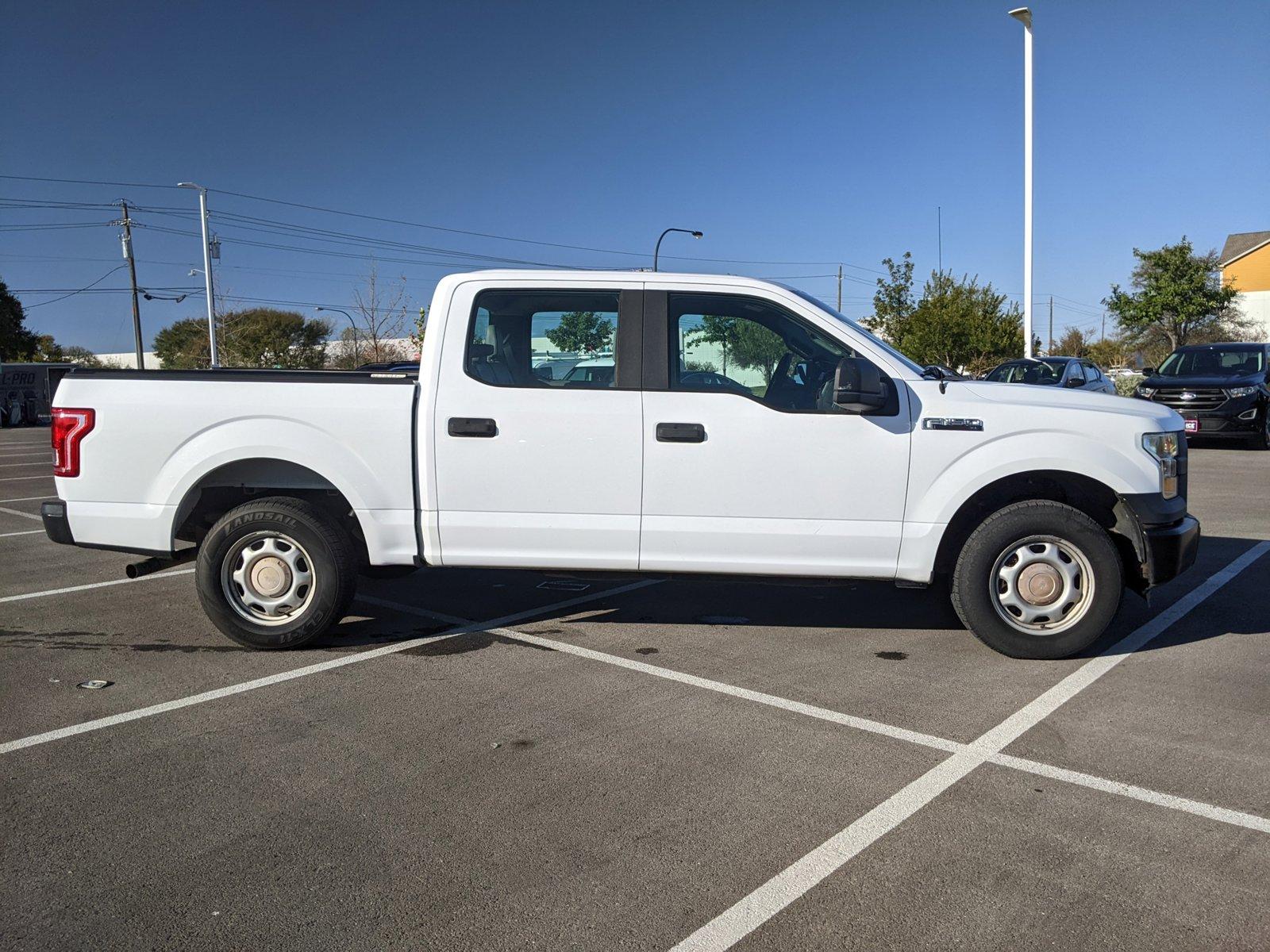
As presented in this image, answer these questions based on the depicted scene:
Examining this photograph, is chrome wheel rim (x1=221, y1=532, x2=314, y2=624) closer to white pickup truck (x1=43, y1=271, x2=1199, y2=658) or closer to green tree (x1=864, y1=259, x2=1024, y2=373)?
white pickup truck (x1=43, y1=271, x2=1199, y2=658)

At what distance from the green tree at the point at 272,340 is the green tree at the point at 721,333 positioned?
46535 millimetres

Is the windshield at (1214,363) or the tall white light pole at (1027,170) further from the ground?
the tall white light pole at (1027,170)

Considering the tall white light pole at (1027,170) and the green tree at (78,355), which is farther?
the green tree at (78,355)

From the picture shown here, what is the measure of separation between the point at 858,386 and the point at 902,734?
5.62 ft

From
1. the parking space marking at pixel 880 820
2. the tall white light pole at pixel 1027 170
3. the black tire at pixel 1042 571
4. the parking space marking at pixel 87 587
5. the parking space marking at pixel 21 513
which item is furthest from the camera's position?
the tall white light pole at pixel 1027 170

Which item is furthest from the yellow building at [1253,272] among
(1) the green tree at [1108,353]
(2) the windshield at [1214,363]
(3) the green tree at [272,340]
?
(3) the green tree at [272,340]

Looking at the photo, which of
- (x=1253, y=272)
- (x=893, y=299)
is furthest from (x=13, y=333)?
(x=1253, y=272)

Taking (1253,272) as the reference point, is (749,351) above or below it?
below

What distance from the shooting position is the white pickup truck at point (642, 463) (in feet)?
17.2

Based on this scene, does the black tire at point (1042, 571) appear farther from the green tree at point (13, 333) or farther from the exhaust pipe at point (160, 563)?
the green tree at point (13, 333)

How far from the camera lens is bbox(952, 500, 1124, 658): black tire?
522 cm

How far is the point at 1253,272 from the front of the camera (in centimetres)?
6812

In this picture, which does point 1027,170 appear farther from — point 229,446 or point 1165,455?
point 229,446

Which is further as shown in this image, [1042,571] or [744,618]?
[744,618]
